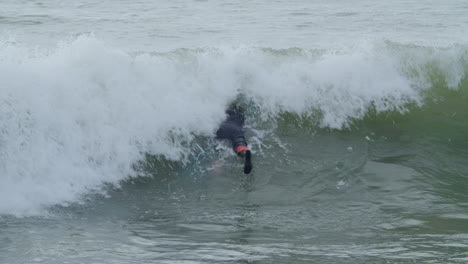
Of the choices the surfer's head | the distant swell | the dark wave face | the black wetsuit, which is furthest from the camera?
the black wetsuit

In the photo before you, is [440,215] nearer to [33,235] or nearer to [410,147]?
[410,147]

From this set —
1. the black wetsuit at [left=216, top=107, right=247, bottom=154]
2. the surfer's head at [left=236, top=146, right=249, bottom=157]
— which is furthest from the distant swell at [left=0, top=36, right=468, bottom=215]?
the surfer's head at [left=236, top=146, right=249, bottom=157]

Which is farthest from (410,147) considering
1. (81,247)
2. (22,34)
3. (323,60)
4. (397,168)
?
(22,34)

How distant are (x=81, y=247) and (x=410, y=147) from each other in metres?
4.89

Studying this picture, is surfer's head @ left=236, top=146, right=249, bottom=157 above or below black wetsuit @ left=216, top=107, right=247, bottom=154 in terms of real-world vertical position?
below

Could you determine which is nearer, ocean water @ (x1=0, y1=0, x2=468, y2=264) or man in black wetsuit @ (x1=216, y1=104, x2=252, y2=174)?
ocean water @ (x1=0, y1=0, x2=468, y2=264)

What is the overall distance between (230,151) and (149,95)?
4.45 feet

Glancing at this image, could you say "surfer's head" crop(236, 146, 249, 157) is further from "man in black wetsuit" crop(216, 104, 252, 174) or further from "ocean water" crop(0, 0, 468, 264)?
"ocean water" crop(0, 0, 468, 264)

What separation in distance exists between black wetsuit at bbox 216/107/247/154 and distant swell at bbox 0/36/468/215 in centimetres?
15

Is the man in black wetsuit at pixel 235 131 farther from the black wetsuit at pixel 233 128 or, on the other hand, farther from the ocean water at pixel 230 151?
the ocean water at pixel 230 151

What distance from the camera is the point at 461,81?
33.1 feet

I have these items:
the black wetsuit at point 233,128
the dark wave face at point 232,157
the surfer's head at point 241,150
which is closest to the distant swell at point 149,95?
the dark wave face at point 232,157

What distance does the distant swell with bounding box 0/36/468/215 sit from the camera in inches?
242

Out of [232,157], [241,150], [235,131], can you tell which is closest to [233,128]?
[235,131]
